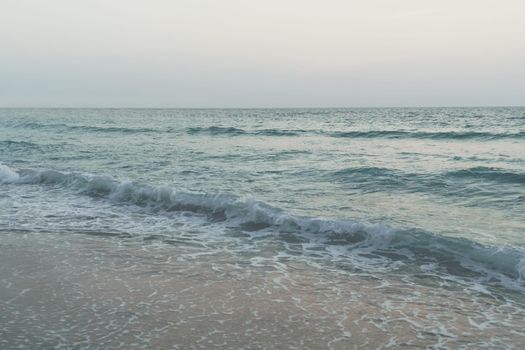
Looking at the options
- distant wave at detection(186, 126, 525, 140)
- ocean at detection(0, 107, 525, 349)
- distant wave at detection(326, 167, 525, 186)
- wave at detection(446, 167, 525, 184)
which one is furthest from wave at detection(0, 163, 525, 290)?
distant wave at detection(186, 126, 525, 140)

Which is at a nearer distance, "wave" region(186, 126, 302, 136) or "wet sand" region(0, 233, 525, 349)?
"wet sand" region(0, 233, 525, 349)

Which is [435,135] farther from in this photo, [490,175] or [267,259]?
[267,259]

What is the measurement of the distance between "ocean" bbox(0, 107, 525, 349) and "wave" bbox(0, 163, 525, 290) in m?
0.03

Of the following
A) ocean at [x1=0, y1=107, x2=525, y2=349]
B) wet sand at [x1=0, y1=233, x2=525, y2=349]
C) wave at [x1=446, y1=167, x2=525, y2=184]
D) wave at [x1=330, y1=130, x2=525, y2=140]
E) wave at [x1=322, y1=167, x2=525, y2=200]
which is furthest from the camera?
wave at [x1=330, y1=130, x2=525, y2=140]

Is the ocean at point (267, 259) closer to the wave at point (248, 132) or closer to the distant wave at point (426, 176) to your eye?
the distant wave at point (426, 176)

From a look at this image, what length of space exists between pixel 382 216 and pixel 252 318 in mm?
5834

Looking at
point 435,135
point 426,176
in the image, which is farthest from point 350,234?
point 435,135

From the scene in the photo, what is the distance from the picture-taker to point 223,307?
5.64m

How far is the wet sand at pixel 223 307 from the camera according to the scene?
4.79m

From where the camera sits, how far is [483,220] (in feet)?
33.2

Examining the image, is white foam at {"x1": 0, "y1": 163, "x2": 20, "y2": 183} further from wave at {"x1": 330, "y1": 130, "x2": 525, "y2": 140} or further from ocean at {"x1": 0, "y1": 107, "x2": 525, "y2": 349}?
wave at {"x1": 330, "y1": 130, "x2": 525, "y2": 140}

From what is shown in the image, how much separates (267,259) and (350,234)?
206 centimetres

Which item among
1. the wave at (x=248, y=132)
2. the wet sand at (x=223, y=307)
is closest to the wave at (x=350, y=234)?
the wet sand at (x=223, y=307)

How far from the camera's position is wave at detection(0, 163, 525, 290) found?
24.1 ft
